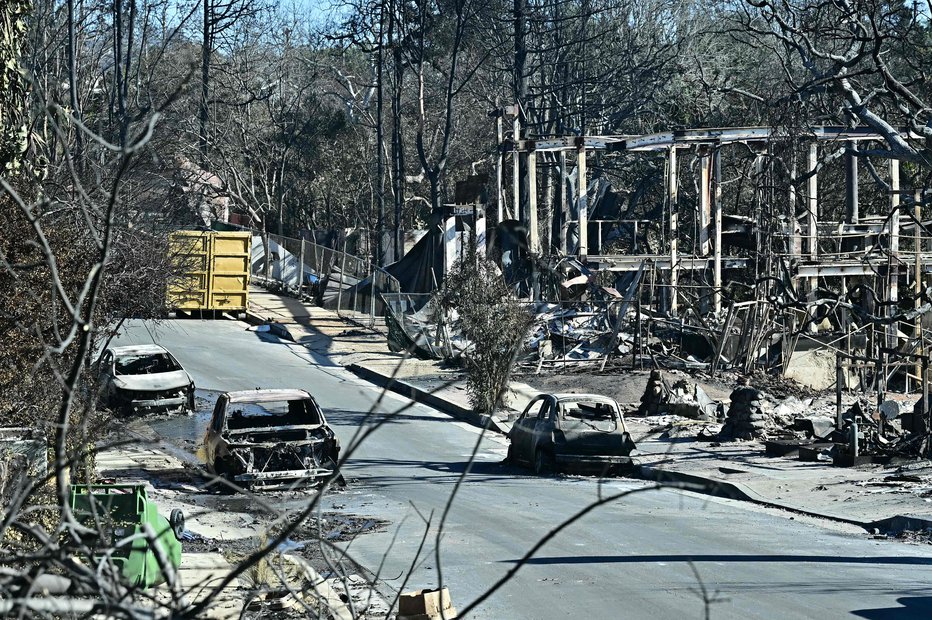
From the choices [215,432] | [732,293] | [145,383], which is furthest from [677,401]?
[732,293]

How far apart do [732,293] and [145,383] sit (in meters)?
20.2

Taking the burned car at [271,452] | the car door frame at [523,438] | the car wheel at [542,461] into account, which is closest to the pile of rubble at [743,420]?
the car door frame at [523,438]

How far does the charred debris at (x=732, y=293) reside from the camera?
24172mm

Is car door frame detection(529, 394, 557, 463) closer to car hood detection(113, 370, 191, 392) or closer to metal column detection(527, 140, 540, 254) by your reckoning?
car hood detection(113, 370, 191, 392)

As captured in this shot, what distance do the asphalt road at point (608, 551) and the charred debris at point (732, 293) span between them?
4906 mm

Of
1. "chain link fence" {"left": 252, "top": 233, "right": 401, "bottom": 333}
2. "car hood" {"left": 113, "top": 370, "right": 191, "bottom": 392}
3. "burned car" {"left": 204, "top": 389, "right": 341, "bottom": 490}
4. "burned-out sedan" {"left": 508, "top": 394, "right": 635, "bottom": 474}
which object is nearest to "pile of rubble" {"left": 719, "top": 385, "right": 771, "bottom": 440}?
"burned-out sedan" {"left": 508, "top": 394, "right": 635, "bottom": 474}

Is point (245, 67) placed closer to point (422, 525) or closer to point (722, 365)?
point (722, 365)

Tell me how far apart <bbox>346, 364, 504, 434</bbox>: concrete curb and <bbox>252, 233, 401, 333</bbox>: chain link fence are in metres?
6.48

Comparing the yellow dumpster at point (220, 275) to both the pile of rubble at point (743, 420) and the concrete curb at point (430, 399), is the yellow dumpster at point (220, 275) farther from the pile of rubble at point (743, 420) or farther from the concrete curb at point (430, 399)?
the pile of rubble at point (743, 420)

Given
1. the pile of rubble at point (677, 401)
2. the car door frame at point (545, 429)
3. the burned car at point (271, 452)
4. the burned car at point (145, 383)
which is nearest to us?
the burned car at point (271, 452)

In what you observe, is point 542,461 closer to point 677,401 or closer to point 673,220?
point 677,401

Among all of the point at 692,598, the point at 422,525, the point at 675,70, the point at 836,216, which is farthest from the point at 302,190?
the point at 692,598

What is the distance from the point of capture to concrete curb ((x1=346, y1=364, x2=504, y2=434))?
24797 mm

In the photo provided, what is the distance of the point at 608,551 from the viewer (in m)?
12.6
